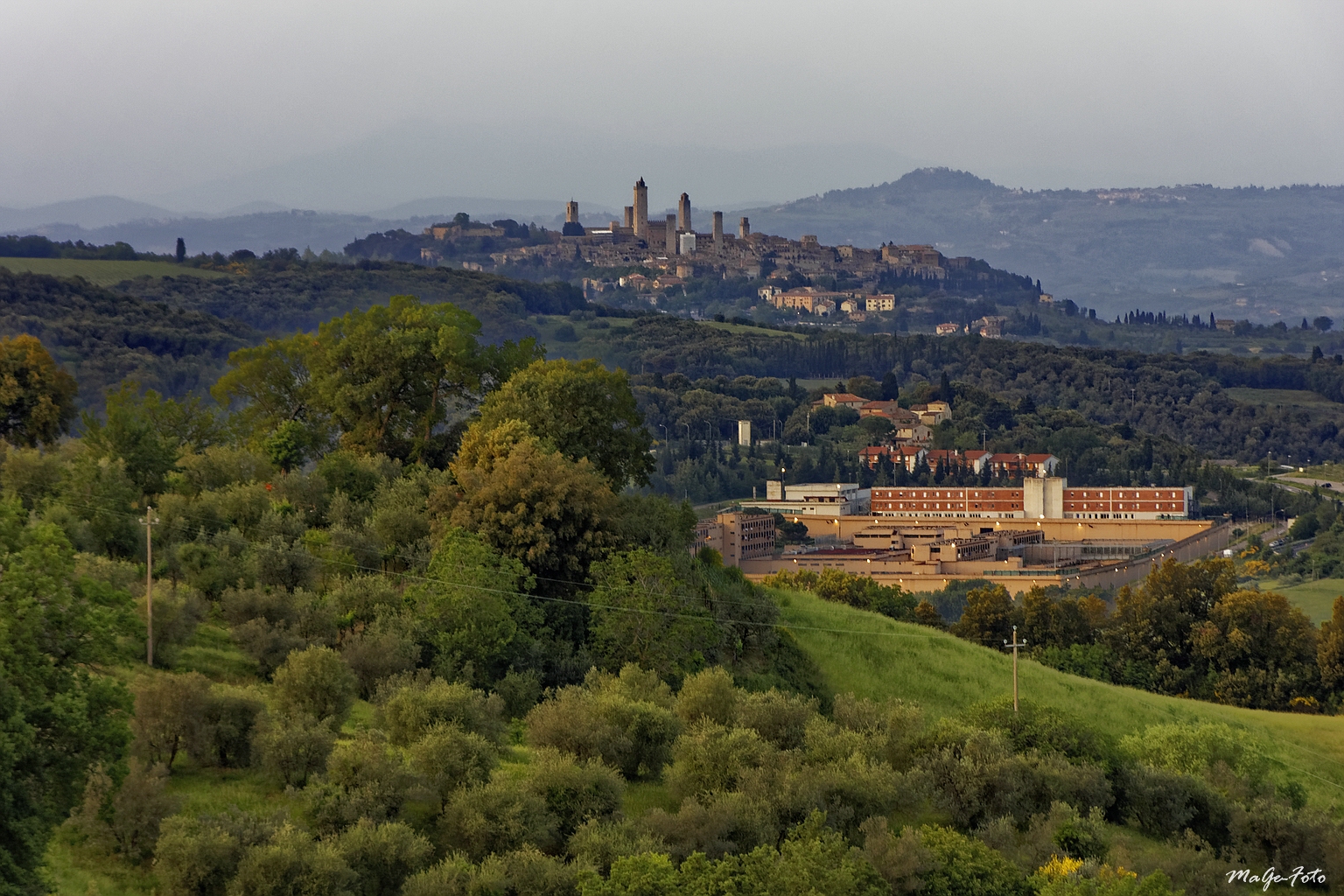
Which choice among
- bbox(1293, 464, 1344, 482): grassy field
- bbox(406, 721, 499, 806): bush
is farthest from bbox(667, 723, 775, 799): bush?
bbox(1293, 464, 1344, 482): grassy field

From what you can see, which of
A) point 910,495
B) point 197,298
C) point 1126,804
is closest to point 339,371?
point 1126,804

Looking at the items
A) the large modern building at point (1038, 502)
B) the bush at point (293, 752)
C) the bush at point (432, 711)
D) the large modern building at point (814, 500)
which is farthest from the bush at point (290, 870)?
the large modern building at point (1038, 502)

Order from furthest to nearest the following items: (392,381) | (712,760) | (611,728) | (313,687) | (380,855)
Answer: (392,381) < (611,728) < (712,760) < (313,687) < (380,855)

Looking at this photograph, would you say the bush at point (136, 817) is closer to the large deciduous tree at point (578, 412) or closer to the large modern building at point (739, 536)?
the large deciduous tree at point (578, 412)

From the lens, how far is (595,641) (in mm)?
24266

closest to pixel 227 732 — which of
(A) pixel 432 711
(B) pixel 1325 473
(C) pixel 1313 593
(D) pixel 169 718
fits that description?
(D) pixel 169 718

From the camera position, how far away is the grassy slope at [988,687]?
91.5ft

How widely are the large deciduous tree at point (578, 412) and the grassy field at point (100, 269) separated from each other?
7858cm

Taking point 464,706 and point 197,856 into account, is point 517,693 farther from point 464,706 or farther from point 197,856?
point 197,856

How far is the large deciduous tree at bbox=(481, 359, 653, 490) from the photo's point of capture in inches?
1119

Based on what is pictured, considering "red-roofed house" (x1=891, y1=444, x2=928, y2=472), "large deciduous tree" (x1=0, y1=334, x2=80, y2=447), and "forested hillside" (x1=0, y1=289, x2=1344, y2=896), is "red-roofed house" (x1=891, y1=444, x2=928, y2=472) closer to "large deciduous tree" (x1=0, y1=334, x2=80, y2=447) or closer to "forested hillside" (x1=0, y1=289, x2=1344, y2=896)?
"forested hillside" (x1=0, y1=289, x2=1344, y2=896)

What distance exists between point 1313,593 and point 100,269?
86.0 metres

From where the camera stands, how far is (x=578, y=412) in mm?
29047

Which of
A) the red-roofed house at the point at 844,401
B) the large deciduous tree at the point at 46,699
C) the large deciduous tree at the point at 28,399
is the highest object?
the large deciduous tree at the point at 28,399
